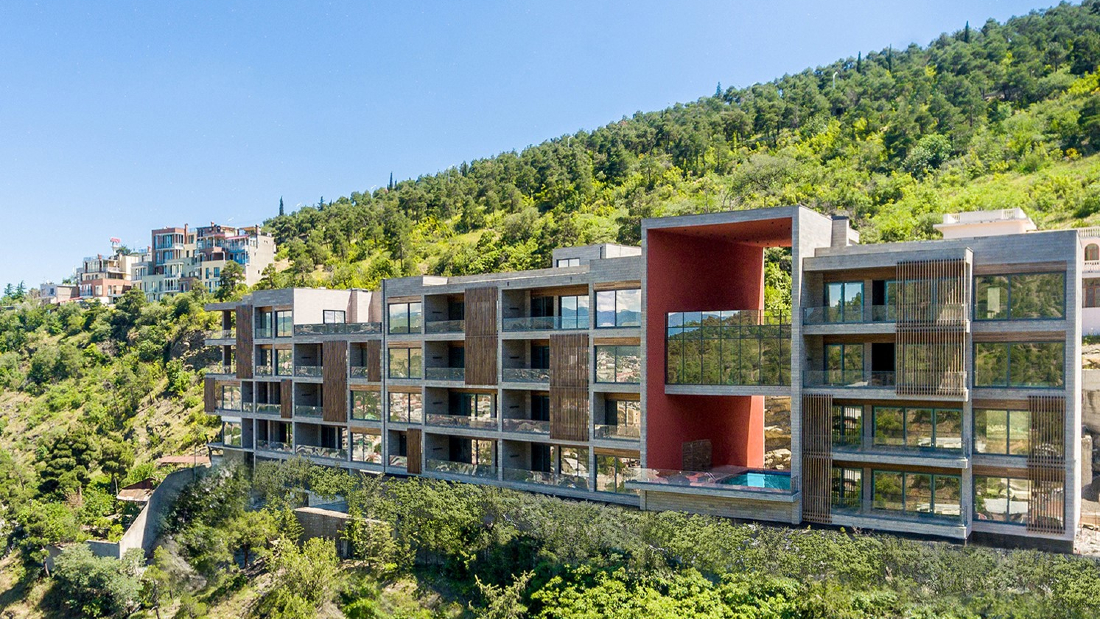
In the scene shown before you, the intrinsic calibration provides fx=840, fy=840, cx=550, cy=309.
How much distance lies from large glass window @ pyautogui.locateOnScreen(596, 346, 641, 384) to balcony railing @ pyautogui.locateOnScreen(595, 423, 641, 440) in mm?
1670

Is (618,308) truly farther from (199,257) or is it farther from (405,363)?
(199,257)

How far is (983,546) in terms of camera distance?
78.2ft

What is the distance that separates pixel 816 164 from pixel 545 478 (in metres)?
55.4

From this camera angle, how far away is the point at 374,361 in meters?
39.4

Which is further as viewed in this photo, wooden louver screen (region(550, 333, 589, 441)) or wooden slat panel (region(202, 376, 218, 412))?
wooden slat panel (region(202, 376, 218, 412))

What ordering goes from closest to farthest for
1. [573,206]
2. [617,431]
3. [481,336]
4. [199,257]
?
[617,431]
[481,336]
[573,206]
[199,257]

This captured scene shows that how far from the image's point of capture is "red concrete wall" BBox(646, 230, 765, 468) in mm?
30000

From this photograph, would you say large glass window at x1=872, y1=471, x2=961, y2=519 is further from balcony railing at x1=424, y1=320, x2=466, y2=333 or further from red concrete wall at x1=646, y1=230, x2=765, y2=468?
balcony railing at x1=424, y1=320, x2=466, y2=333

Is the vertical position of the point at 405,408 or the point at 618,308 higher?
the point at 618,308

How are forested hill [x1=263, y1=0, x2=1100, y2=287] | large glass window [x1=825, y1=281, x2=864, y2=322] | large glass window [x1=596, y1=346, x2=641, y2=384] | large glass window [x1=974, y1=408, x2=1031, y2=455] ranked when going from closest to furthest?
large glass window [x1=974, y1=408, x2=1031, y2=455]
large glass window [x1=825, y1=281, x2=864, y2=322]
large glass window [x1=596, y1=346, x2=641, y2=384]
forested hill [x1=263, y1=0, x2=1100, y2=287]

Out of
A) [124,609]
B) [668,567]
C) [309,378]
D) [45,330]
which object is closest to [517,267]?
[309,378]

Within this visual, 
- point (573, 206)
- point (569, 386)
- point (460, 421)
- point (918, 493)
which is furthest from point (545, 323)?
point (573, 206)

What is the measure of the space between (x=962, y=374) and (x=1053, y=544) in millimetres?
5412

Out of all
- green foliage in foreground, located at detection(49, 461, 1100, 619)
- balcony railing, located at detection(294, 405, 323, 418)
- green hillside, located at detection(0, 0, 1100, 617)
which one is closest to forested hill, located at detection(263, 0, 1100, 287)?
green hillside, located at detection(0, 0, 1100, 617)
